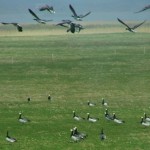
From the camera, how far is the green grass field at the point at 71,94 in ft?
112

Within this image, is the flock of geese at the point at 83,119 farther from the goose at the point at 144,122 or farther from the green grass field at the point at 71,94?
the green grass field at the point at 71,94

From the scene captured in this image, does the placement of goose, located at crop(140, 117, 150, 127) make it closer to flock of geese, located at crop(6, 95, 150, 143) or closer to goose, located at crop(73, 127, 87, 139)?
flock of geese, located at crop(6, 95, 150, 143)

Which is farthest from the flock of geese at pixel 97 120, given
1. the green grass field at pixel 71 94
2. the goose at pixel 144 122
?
the green grass field at pixel 71 94

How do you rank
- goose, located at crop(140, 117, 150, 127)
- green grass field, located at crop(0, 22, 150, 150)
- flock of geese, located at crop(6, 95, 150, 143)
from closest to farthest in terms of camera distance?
1. flock of geese, located at crop(6, 95, 150, 143)
2. green grass field, located at crop(0, 22, 150, 150)
3. goose, located at crop(140, 117, 150, 127)

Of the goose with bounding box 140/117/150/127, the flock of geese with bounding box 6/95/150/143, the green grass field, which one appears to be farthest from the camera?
the goose with bounding box 140/117/150/127

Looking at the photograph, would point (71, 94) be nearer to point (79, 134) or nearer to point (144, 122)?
point (144, 122)

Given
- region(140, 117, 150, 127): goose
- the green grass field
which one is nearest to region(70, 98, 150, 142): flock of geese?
region(140, 117, 150, 127): goose

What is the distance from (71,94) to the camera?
172 ft

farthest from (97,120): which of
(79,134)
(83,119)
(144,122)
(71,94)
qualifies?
(71,94)

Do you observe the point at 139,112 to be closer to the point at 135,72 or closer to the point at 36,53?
the point at 135,72

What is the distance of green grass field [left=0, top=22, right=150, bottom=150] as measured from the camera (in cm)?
3416

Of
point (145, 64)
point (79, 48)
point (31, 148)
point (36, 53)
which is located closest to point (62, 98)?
point (31, 148)

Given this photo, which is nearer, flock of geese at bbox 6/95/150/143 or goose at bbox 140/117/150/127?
flock of geese at bbox 6/95/150/143

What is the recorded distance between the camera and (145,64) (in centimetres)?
7619
